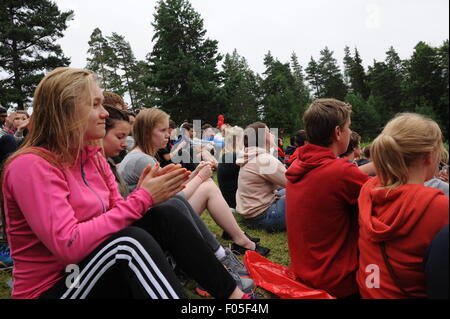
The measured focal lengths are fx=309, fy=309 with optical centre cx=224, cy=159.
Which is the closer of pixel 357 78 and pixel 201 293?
pixel 201 293

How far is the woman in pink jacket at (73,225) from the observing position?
145cm

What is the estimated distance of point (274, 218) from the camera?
14.1 feet

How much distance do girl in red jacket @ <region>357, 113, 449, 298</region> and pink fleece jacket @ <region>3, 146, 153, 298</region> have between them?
1244 millimetres

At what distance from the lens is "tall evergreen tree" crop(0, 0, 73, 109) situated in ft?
63.8

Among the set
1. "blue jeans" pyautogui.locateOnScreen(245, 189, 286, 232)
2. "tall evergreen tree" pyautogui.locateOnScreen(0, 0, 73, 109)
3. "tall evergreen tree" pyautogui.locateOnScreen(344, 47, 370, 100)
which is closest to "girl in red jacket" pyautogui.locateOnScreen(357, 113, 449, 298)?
"blue jeans" pyautogui.locateOnScreen(245, 189, 286, 232)

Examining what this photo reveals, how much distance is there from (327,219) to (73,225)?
1662mm

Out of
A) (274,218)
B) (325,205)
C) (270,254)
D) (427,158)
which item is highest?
(427,158)

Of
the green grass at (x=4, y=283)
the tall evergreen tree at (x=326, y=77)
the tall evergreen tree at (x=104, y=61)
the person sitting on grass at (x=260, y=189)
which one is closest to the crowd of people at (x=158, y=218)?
the green grass at (x=4, y=283)

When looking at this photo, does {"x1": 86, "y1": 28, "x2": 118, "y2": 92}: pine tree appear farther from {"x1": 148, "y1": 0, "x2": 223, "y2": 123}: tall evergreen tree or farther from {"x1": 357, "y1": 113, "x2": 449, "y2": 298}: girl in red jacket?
{"x1": 357, "y1": 113, "x2": 449, "y2": 298}: girl in red jacket

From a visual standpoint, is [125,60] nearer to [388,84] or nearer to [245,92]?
[245,92]

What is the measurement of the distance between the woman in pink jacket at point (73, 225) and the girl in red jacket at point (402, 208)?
81 centimetres

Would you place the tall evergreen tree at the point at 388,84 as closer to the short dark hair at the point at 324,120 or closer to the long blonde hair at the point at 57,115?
the short dark hair at the point at 324,120

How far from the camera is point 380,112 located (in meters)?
56.0

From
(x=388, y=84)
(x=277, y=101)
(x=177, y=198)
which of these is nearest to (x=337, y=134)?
(x=177, y=198)
